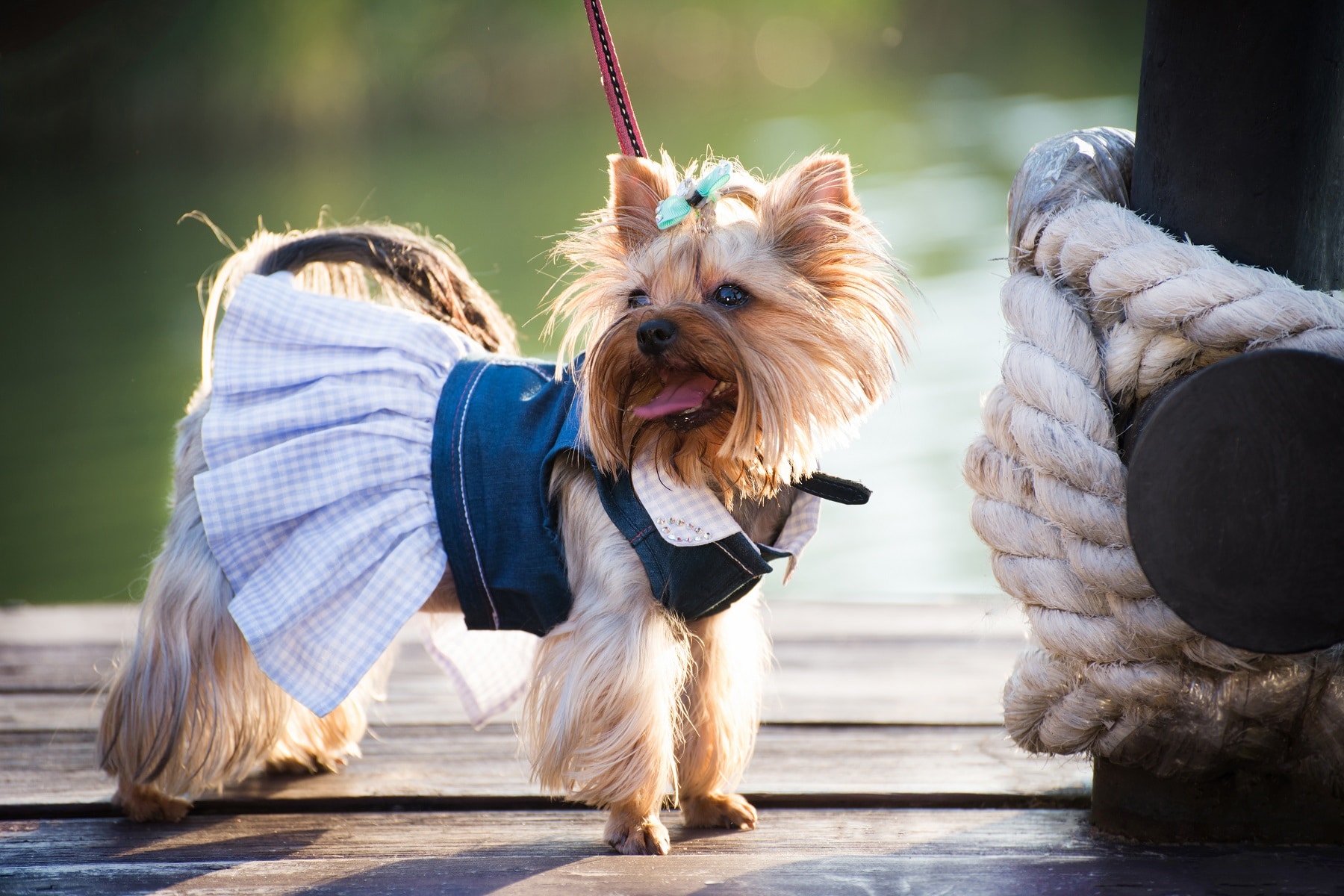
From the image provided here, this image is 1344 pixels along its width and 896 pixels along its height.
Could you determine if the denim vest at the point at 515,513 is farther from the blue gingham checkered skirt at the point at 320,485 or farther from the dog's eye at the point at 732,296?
the dog's eye at the point at 732,296

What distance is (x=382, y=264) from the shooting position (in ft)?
8.61

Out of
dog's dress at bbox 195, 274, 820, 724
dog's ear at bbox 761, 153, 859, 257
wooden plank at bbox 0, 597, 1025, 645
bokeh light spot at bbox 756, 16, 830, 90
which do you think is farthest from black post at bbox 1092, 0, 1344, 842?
bokeh light spot at bbox 756, 16, 830, 90

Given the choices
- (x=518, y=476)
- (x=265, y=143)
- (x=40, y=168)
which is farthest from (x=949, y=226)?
(x=518, y=476)

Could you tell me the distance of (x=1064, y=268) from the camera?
1.70m

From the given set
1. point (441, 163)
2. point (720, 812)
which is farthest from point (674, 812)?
point (441, 163)

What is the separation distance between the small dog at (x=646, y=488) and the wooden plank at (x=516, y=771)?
0.37 ft

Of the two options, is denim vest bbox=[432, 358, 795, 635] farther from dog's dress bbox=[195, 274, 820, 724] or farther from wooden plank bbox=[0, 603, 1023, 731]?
wooden plank bbox=[0, 603, 1023, 731]

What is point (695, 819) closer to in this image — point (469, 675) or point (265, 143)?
point (469, 675)

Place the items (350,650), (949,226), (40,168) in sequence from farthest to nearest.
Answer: (949,226) < (40,168) < (350,650)

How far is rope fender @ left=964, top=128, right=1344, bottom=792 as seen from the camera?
159cm

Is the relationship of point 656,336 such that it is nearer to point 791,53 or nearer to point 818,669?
point 818,669

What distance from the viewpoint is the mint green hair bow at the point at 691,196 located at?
212cm

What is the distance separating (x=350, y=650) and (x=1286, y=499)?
143 cm

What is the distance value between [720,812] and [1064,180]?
114cm
